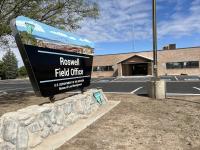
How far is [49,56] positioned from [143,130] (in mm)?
3358

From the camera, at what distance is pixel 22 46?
7.21 m

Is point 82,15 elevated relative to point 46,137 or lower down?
elevated

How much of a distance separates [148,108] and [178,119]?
7.56ft

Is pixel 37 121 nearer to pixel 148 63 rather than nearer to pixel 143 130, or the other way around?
pixel 143 130

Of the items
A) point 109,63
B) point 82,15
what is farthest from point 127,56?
point 82,15

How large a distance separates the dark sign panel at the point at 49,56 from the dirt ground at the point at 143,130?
1.64 metres

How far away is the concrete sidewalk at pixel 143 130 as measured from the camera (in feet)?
22.8

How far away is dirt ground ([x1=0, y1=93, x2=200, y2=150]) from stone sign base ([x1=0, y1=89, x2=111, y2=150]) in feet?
2.22

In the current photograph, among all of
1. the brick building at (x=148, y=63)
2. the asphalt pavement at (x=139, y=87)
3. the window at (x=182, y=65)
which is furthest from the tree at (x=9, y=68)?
the asphalt pavement at (x=139, y=87)

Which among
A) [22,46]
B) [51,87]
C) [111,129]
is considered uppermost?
[22,46]

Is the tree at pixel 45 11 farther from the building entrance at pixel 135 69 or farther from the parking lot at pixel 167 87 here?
the building entrance at pixel 135 69

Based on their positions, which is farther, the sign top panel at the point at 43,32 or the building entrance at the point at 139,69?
the building entrance at the point at 139,69

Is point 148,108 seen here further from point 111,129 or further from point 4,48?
point 4,48

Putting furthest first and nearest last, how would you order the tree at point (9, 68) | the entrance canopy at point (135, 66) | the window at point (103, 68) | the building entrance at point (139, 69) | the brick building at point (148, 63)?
the tree at point (9, 68) → the window at point (103, 68) → the building entrance at point (139, 69) → the entrance canopy at point (135, 66) → the brick building at point (148, 63)
